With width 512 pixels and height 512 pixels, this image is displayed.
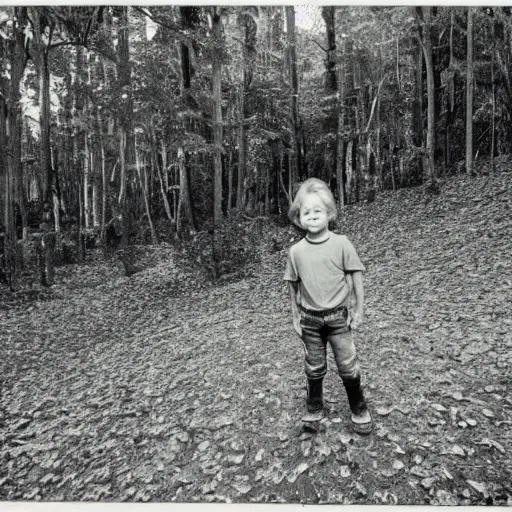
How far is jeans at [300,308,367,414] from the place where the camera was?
209 cm

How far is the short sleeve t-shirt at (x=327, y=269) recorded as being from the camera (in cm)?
210

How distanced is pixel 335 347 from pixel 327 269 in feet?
1.56

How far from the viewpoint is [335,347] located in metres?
2.12

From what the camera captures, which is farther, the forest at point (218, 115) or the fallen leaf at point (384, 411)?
the forest at point (218, 115)

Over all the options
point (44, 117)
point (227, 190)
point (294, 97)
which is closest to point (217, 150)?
point (227, 190)

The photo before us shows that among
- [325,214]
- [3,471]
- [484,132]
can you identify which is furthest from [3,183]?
[484,132]

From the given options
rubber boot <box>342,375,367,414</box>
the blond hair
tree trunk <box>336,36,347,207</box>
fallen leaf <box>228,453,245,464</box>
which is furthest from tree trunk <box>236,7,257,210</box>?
fallen leaf <box>228,453,245,464</box>

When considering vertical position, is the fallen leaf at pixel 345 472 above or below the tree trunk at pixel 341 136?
below

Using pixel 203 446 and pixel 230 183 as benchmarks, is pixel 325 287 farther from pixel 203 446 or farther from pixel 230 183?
pixel 230 183

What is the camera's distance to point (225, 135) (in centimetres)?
441

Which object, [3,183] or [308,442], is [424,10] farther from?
[3,183]

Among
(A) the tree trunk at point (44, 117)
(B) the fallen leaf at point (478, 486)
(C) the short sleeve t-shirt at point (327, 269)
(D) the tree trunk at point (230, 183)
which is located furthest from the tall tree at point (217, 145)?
(B) the fallen leaf at point (478, 486)

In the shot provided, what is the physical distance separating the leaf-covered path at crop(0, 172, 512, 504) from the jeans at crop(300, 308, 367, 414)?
33 centimetres

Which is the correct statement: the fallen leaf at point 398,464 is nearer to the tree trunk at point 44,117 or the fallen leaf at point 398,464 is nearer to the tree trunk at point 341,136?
the tree trunk at point 341,136
